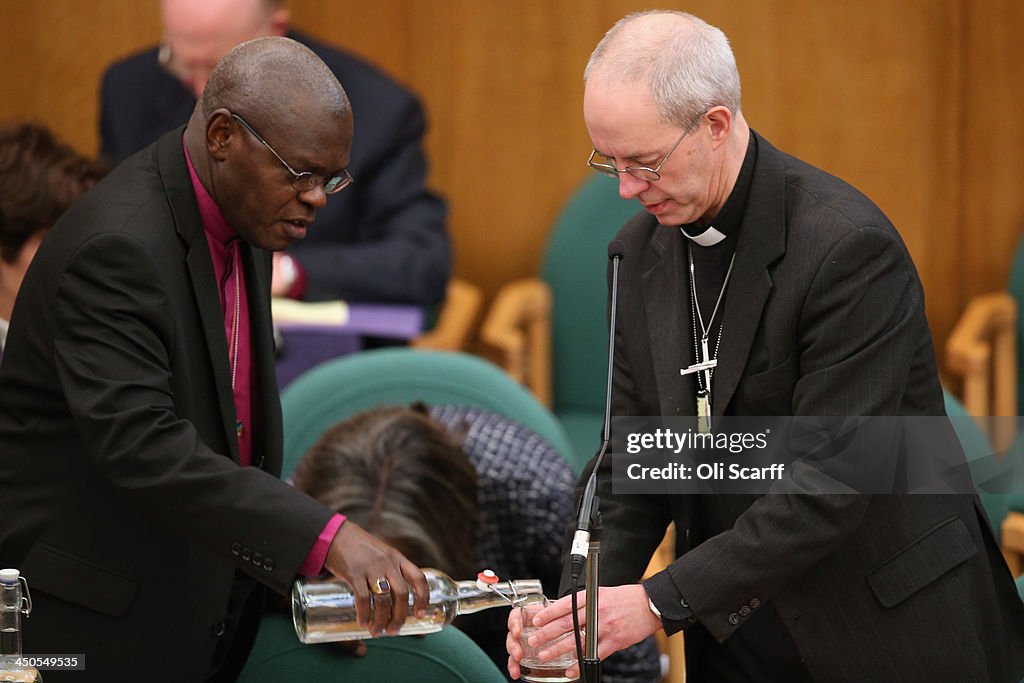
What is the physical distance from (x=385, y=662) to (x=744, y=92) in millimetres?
3335

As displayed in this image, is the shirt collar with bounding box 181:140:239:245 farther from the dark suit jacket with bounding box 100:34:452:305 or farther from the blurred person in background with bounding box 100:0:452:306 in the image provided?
the dark suit jacket with bounding box 100:34:452:305

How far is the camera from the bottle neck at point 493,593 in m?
2.19

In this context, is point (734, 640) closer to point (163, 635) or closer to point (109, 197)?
point (163, 635)

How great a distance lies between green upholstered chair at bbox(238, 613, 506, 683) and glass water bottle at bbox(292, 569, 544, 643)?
0.29 ft

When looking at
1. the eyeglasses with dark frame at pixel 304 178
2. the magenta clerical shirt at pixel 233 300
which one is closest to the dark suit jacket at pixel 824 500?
the eyeglasses with dark frame at pixel 304 178

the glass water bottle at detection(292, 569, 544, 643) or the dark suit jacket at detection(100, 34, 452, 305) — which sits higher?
the dark suit jacket at detection(100, 34, 452, 305)

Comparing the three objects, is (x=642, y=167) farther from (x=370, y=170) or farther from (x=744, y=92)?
(x=744, y=92)

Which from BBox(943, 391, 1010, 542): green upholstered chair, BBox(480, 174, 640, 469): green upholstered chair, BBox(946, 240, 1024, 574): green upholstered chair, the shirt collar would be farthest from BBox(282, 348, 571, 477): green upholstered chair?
BBox(946, 240, 1024, 574): green upholstered chair

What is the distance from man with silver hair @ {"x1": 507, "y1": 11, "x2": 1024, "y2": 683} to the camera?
208 cm

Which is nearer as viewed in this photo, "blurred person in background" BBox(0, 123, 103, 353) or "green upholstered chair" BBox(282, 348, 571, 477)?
"blurred person in background" BBox(0, 123, 103, 353)

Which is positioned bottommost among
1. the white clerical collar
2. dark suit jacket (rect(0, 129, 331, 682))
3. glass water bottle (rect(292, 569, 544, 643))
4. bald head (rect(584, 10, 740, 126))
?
glass water bottle (rect(292, 569, 544, 643))

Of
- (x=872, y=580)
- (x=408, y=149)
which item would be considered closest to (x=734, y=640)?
(x=872, y=580)

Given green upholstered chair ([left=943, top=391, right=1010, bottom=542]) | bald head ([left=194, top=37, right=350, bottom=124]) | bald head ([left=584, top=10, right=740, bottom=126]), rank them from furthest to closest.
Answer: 1. green upholstered chair ([left=943, top=391, right=1010, bottom=542])
2. bald head ([left=194, top=37, right=350, bottom=124])
3. bald head ([left=584, top=10, right=740, bottom=126])

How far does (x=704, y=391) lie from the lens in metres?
2.24
